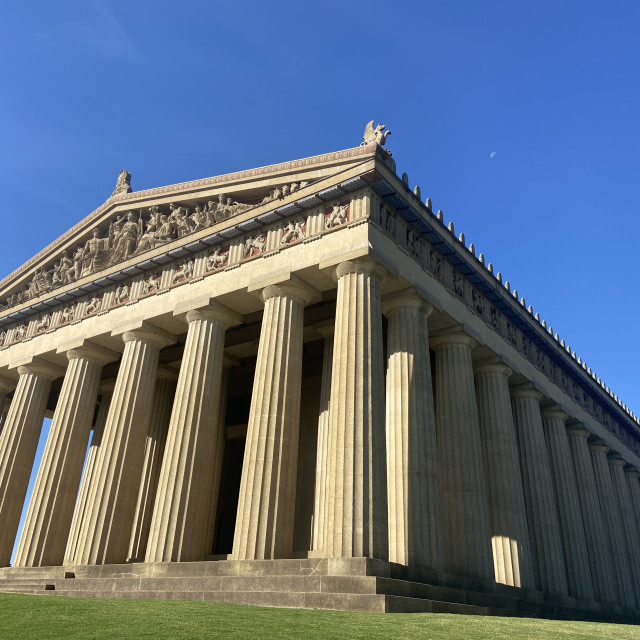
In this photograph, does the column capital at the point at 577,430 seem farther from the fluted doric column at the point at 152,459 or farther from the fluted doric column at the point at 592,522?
the fluted doric column at the point at 152,459

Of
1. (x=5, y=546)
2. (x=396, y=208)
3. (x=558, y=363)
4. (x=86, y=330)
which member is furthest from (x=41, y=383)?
(x=558, y=363)

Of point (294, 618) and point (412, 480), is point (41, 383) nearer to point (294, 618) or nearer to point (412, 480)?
point (412, 480)

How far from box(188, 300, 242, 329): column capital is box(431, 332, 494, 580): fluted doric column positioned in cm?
1014

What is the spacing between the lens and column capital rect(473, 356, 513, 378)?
3334 centimetres

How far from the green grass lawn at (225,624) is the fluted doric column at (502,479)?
13604 mm

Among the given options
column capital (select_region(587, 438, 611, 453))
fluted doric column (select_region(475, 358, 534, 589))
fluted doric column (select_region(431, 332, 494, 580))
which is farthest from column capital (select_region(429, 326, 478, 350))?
column capital (select_region(587, 438, 611, 453))

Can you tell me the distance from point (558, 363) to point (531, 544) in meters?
13.2

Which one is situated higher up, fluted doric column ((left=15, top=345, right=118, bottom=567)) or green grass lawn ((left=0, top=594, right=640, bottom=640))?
fluted doric column ((left=15, top=345, right=118, bottom=567))

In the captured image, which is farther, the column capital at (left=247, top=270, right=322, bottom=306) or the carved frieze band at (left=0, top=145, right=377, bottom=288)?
the carved frieze band at (left=0, top=145, right=377, bottom=288)

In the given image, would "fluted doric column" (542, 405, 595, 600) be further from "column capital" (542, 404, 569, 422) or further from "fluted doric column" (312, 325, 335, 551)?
"fluted doric column" (312, 325, 335, 551)

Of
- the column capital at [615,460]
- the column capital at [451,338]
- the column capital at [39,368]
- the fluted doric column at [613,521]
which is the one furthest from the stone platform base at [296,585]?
the column capital at [615,460]

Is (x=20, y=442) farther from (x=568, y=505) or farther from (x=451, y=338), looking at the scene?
(x=568, y=505)

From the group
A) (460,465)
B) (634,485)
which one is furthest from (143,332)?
(634,485)

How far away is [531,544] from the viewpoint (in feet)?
108
